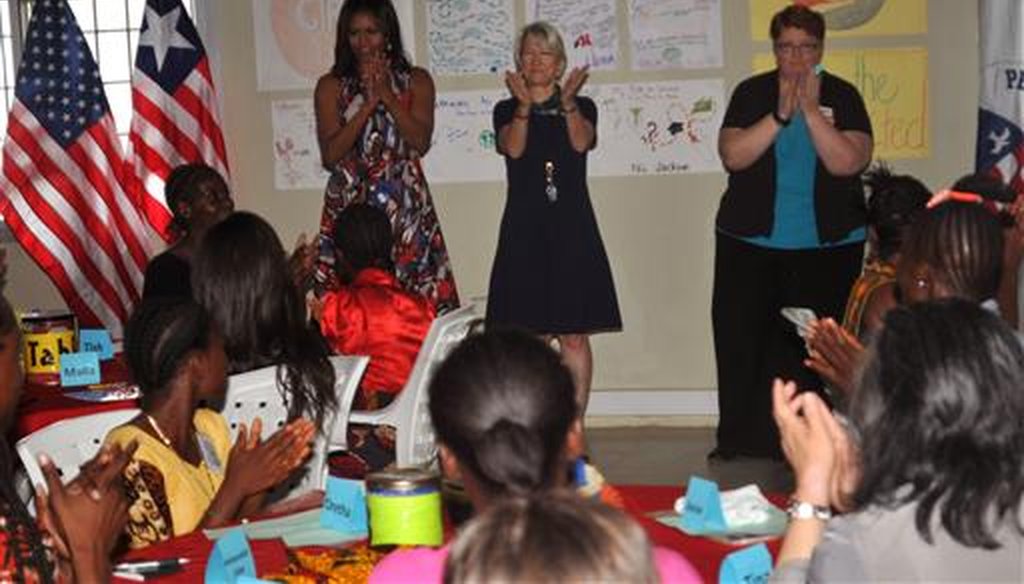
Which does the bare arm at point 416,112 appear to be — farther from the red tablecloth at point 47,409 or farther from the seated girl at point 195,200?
the red tablecloth at point 47,409

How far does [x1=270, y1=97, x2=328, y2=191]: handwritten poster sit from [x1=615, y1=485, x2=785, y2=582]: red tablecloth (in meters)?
5.00

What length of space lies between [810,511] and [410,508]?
2.09ft

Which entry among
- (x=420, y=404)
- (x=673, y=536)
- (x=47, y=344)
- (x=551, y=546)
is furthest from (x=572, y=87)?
(x=551, y=546)

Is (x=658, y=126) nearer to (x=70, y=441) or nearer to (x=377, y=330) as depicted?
(x=377, y=330)

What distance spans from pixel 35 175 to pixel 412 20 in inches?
71.9

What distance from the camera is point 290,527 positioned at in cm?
316

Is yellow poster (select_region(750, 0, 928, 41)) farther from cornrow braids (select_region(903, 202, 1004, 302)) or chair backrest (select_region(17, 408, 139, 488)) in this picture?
chair backrest (select_region(17, 408, 139, 488))

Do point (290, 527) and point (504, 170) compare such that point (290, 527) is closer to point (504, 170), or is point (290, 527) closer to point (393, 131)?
point (393, 131)

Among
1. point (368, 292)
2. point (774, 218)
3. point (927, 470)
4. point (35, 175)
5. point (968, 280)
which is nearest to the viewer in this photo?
point (927, 470)

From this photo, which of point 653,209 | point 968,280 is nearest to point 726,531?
point 968,280

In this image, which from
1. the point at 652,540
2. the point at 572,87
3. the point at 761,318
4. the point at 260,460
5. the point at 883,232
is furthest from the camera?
the point at 572,87

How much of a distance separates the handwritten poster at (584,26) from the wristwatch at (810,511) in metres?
5.35

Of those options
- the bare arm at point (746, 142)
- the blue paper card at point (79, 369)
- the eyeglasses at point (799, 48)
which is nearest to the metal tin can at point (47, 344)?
the blue paper card at point (79, 369)

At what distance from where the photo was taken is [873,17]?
743 cm
